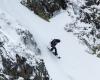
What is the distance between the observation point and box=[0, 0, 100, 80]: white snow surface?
1316 centimetres

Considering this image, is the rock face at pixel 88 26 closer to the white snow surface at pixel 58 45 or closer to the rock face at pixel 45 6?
the white snow surface at pixel 58 45

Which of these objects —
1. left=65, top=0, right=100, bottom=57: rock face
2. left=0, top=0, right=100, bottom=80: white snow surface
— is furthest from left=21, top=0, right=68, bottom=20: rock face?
left=65, top=0, right=100, bottom=57: rock face

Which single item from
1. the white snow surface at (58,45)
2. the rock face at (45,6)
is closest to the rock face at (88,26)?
the white snow surface at (58,45)

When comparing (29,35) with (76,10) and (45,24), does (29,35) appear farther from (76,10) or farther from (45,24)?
(76,10)

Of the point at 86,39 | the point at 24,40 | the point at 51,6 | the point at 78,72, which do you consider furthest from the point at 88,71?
the point at 51,6

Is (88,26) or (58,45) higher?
(88,26)

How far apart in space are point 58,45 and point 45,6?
2645 mm

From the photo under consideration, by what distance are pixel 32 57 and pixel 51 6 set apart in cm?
489

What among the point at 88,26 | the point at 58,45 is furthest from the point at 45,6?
the point at 58,45

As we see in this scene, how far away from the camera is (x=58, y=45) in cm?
1464

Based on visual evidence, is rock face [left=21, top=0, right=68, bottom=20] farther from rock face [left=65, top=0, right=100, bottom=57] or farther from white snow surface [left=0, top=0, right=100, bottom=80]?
rock face [left=65, top=0, right=100, bottom=57]

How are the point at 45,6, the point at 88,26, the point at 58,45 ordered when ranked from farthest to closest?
1. the point at 45,6
2. the point at 88,26
3. the point at 58,45

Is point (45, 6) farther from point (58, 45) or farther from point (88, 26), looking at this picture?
point (58, 45)

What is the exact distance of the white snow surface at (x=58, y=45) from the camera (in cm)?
1316
